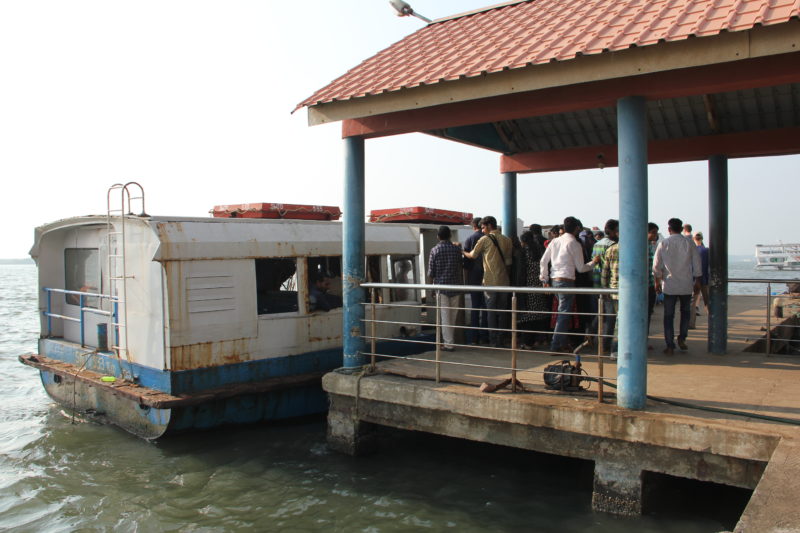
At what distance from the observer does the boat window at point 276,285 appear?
8.43m

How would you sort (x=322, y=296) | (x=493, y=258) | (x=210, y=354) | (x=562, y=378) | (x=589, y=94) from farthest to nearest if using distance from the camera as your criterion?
1. (x=322, y=296)
2. (x=493, y=258)
3. (x=210, y=354)
4. (x=562, y=378)
5. (x=589, y=94)

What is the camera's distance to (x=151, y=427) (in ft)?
25.5

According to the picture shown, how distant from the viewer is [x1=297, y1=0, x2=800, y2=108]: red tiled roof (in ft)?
16.3

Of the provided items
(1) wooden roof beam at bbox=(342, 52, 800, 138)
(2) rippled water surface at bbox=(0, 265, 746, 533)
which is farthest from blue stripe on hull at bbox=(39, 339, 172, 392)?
(1) wooden roof beam at bbox=(342, 52, 800, 138)

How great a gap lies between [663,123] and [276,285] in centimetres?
548

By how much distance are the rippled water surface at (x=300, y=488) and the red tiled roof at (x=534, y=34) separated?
3.78 m

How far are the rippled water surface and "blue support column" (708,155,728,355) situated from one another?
2.62m

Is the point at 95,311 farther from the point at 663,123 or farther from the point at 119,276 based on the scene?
the point at 663,123

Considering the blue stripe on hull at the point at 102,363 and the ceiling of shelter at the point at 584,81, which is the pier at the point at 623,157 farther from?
the blue stripe on hull at the point at 102,363

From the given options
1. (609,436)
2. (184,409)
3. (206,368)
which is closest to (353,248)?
(206,368)

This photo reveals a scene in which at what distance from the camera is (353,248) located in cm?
720

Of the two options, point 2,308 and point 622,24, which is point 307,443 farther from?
point 2,308

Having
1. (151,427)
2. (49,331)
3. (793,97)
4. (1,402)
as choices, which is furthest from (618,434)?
(1,402)

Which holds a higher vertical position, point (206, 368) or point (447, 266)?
point (447, 266)
